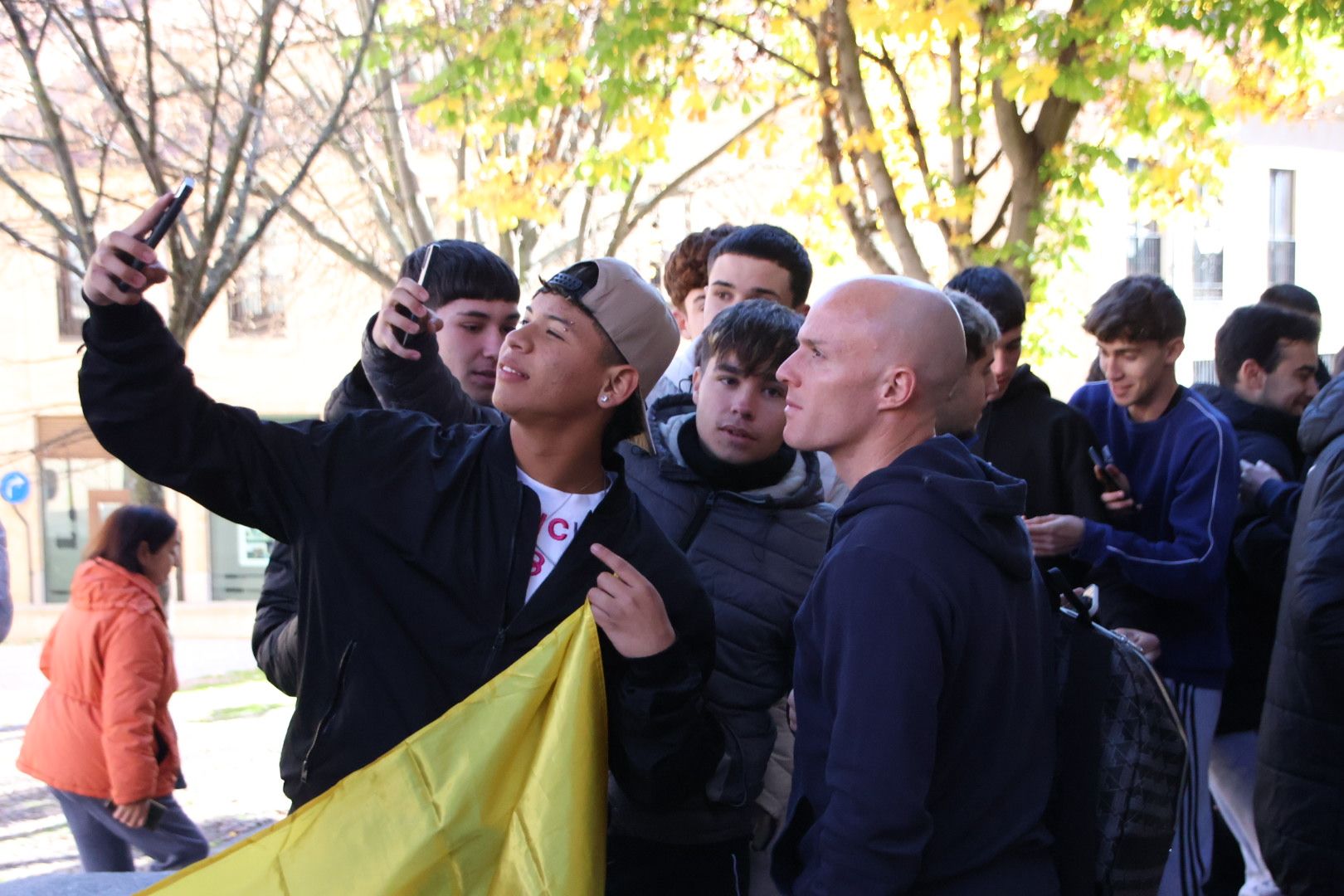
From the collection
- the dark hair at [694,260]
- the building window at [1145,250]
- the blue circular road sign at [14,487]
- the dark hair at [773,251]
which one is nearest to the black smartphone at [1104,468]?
the dark hair at [773,251]

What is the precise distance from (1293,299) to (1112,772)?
4.01 m

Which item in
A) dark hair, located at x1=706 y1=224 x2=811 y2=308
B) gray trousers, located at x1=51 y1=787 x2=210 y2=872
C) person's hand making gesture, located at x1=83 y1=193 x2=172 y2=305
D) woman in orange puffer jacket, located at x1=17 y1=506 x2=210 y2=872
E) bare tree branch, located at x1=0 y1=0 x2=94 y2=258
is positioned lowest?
gray trousers, located at x1=51 y1=787 x2=210 y2=872

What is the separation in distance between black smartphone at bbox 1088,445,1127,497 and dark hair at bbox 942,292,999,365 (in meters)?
0.67

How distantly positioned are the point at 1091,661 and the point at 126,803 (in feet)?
13.3

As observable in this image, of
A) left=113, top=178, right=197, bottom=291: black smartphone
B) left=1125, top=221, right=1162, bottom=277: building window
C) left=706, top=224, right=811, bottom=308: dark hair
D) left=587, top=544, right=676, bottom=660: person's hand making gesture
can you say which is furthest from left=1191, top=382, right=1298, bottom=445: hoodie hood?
left=1125, top=221, right=1162, bottom=277: building window

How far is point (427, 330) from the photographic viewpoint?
2.83 metres

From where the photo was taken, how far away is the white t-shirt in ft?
8.32

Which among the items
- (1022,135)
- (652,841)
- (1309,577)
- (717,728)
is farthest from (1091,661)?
(1022,135)

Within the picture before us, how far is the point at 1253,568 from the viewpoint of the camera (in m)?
4.52

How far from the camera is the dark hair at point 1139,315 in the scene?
168 inches

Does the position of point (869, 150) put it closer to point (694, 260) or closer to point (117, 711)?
point (694, 260)

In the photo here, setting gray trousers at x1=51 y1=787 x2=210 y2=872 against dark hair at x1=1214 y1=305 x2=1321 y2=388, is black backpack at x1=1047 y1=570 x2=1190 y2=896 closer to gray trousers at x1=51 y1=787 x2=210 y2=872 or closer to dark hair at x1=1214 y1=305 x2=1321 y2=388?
dark hair at x1=1214 y1=305 x2=1321 y2=388

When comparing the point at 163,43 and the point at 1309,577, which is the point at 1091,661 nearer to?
the point at 1309,577

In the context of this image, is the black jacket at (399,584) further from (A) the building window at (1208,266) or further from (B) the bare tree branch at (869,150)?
(A) the building window at (1208,266)
